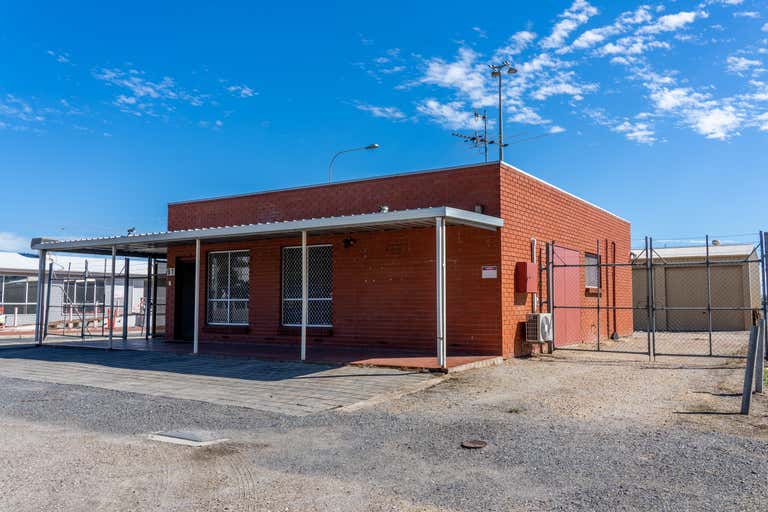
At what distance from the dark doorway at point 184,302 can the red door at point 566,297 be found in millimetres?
9924

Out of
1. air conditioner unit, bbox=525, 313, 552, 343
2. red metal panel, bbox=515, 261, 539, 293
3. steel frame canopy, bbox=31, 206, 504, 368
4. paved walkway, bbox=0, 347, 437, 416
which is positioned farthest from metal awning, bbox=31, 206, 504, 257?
paved walkway, bbox=0, 347, 437, 416

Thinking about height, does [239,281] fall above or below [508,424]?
above

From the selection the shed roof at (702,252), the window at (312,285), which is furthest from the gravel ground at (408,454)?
the shed roof at (702,252)

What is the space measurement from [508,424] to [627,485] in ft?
7.39

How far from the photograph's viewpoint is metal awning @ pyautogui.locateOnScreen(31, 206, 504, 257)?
11352 millimetres

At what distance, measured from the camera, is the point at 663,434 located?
6578 millimetres

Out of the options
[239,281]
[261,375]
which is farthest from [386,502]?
[239,281]

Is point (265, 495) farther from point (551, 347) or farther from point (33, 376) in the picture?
point (551, 347)

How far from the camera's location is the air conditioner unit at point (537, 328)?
13148 millimetres

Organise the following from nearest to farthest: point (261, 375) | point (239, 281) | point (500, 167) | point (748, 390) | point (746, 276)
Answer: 1. point (748, 390)
2. point (261, 375)
3. point (500, 167)
4. point (239, 281)
5. point (746, 276)

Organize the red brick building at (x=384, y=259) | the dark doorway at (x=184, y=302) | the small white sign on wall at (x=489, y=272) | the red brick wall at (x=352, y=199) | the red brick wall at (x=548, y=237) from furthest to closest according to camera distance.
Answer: the dark doorway at (x=184, y=302), the red brick wall at (x=352, y=199), the red brick wall at (x=548, y=237), the red brick building at (x=384, y=259), the small white sign on wall at (x=489, y=272)

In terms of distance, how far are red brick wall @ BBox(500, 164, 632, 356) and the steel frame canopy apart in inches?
37.2

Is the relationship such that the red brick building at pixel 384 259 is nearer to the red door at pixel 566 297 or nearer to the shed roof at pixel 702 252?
the red door at pixel 566 297

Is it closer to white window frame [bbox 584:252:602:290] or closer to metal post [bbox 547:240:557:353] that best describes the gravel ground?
metal post [bbox 547:240:557:353]
